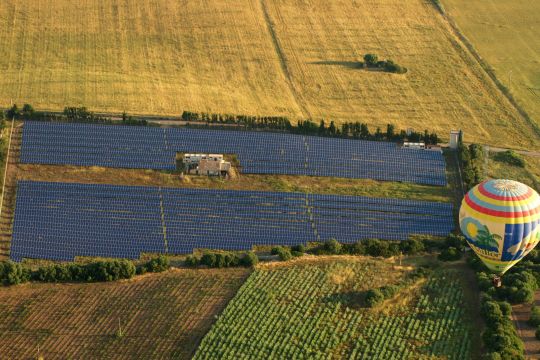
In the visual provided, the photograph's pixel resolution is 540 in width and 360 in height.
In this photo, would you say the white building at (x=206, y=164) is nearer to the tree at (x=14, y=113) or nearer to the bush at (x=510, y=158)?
the tree at (x=14, y=113)

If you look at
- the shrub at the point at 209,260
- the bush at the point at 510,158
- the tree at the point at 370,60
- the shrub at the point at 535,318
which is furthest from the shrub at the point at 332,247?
the tree at the point at 370,60

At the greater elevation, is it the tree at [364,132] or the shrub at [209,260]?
the tree at [364,132]

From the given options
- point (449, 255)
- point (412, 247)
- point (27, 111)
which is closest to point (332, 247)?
point (412, 247)

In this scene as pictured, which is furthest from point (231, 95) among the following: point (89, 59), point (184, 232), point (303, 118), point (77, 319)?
point (77, 319)

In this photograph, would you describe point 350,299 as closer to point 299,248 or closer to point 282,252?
point 282,252

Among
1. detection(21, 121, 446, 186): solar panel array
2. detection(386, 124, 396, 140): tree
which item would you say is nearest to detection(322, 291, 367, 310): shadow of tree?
detection(21, 121, 446, 186): solar panel array
